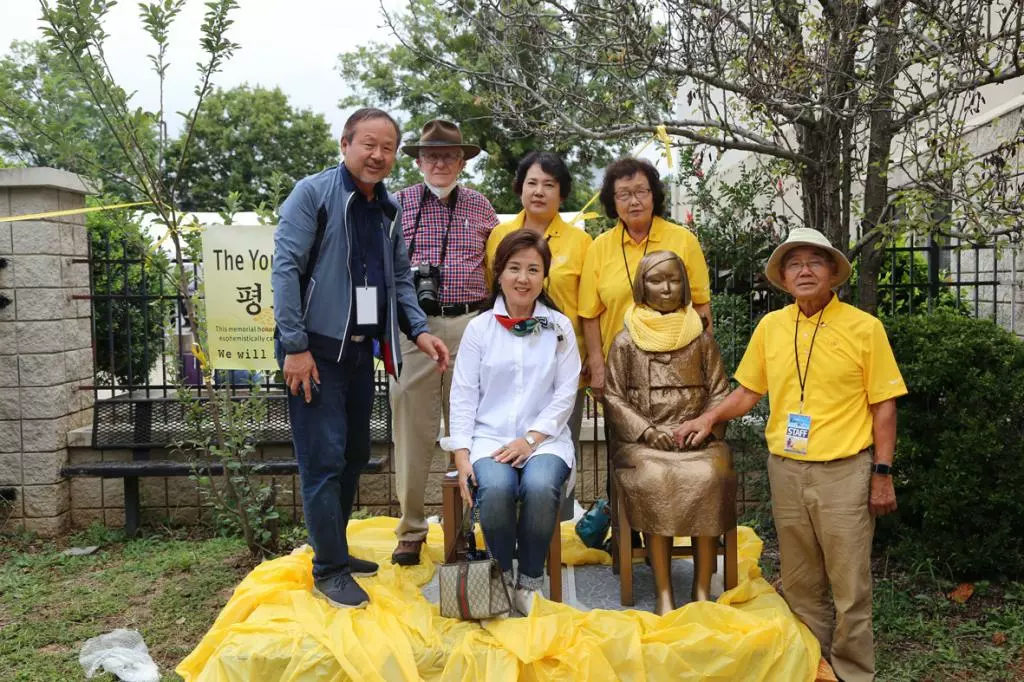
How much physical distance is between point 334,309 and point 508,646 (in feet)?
4.84

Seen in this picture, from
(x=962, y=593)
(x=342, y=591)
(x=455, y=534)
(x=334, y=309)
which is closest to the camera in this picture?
(x=334, y=309)

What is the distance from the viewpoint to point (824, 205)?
4406mm

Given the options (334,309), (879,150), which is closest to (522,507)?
(334,309)

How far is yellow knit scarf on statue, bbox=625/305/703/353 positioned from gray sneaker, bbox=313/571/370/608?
160 cm

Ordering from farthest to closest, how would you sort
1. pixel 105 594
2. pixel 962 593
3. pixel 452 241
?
pixel 105 594
pixel 962 593
pixel 452 241

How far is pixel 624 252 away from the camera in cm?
388

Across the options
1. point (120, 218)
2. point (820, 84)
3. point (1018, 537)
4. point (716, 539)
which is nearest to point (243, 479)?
point (120, 218)

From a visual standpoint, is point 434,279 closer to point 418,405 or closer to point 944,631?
point 418,405

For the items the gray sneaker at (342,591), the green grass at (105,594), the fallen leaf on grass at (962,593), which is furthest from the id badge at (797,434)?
the green grass at (105,594)

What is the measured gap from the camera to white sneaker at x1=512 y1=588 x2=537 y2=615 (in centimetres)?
333

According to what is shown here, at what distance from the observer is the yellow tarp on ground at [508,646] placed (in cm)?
308

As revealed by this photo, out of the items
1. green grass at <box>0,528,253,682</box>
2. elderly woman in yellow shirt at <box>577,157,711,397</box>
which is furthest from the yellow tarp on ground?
elderly woman in yellow shirt at <box>577,157,711,397</box>

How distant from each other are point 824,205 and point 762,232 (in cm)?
89

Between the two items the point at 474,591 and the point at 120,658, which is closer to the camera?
the point at 474,591
